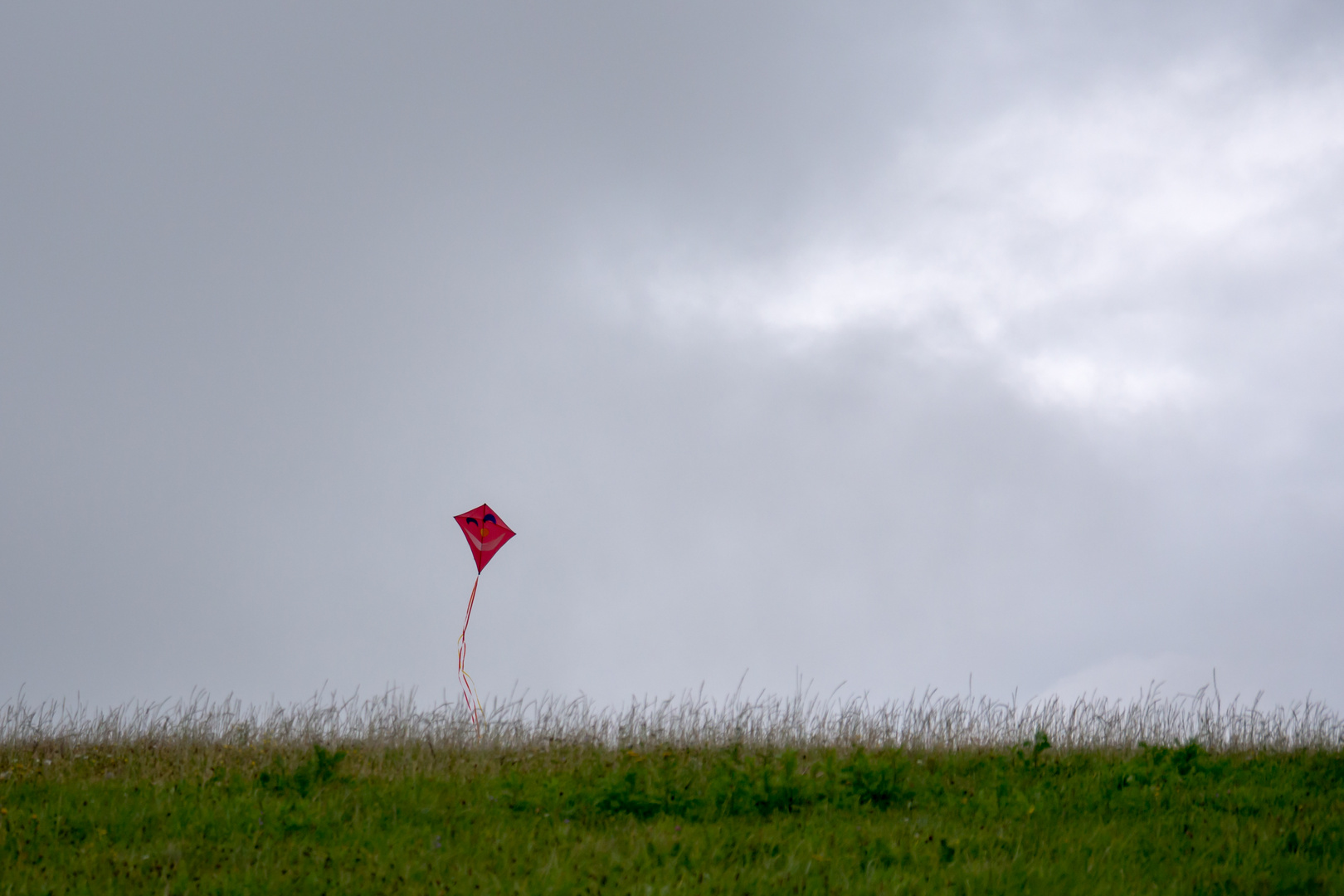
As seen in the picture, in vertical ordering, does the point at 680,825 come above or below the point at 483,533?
below

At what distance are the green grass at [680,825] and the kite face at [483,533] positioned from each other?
14.4ft

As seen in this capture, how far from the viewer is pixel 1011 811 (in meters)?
7.66

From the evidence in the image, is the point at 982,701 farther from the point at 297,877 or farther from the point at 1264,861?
the point at 297,877

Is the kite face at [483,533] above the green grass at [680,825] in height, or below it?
above

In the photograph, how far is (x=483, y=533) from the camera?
1405cm

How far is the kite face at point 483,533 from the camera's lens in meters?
14.0

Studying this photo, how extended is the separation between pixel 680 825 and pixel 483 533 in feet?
25.7

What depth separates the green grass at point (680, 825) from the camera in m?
6.03

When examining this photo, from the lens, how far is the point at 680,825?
7.00 metres

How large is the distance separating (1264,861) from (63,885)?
331 inches

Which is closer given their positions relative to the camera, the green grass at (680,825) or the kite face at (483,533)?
the green grass at (680,825)

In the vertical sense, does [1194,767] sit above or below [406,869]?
above

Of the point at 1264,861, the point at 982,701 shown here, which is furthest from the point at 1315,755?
the point at 1264,861

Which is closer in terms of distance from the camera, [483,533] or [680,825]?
[680,825]
